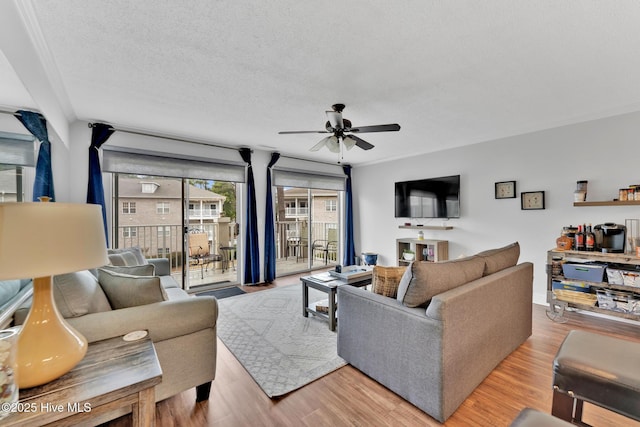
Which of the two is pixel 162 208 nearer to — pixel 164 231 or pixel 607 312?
pixel 164 231

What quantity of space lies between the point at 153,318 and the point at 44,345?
576 mm

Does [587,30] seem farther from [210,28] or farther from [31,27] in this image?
[31,27]

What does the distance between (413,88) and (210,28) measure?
1.72 meters

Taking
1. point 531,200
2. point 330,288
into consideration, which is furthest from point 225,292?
point 531,200

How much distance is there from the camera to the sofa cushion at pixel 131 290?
66.1 inches

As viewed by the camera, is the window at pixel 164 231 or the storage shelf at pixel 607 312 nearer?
the storage shelf at pixel 607 312

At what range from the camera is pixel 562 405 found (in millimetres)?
1378

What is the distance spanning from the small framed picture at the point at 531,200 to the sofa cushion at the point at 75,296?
181 inches

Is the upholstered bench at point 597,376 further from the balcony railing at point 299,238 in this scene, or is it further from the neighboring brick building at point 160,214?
the balcony railing at point 299,238

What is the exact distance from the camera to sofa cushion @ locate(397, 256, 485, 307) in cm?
170

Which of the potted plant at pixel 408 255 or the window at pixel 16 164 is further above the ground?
the window at pixel 16 164

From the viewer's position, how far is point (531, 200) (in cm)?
369

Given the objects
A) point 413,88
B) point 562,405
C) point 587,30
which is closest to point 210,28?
point 413,88

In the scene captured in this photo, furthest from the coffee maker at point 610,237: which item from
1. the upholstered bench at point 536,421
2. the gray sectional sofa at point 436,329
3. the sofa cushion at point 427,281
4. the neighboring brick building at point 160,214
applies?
the neighboring brick building at point 160,214
